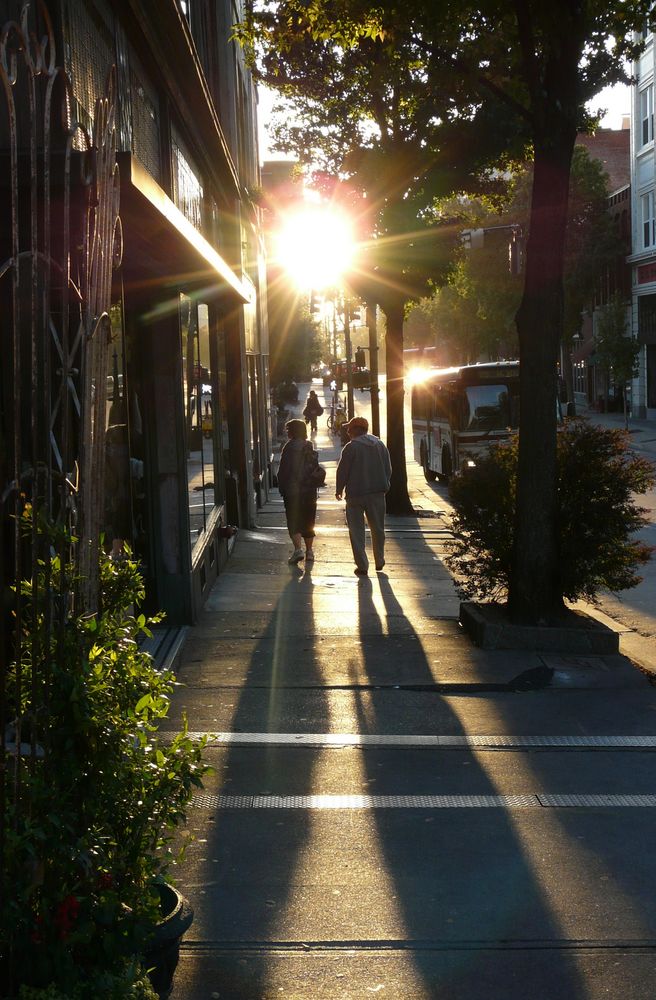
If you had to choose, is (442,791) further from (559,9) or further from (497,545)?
(559,9)

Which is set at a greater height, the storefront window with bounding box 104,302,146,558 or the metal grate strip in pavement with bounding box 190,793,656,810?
the storefront window with bounding box 104,302,146,558

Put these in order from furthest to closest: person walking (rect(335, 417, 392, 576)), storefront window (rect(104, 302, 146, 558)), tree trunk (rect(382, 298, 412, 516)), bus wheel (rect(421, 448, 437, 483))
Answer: bus wheel (rect(421, 448, 437, 483)) → tree trunk (rect(382, 298, 412, 516)) → person walking (rect(335, 417, 392, 576)) → storefront window (rect(104, 302, 146, 558))

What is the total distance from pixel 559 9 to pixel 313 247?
1913cm

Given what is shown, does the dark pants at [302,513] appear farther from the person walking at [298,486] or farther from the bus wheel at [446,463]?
the bus wheel at [446,463]

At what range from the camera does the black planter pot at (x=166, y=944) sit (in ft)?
12.8

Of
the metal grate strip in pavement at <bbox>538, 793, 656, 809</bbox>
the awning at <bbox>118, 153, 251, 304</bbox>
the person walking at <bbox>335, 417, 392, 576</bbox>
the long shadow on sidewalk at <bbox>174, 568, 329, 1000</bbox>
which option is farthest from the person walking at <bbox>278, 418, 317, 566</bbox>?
the metal grate strip in pavement at <bbox>538, 793, 656, 809</bbox>

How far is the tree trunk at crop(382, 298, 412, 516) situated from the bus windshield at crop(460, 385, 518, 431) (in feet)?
13.0

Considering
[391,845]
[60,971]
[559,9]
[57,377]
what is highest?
[559,9]

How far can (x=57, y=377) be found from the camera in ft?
23.3

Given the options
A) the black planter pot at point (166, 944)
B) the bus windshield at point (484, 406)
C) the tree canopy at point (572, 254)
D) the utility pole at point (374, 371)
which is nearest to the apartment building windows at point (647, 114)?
the tree canopy at point (572, 254)

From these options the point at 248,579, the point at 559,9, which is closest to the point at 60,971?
the point at 559,9

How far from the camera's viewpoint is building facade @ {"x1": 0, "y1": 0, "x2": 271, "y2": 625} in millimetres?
3705

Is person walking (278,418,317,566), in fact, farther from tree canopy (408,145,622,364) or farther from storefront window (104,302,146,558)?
tree canopy (408,145,622,364)

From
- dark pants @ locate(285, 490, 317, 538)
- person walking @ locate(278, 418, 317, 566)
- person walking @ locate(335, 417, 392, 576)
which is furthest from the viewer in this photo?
dark pants @ locate(285, 490, 317, 538)
